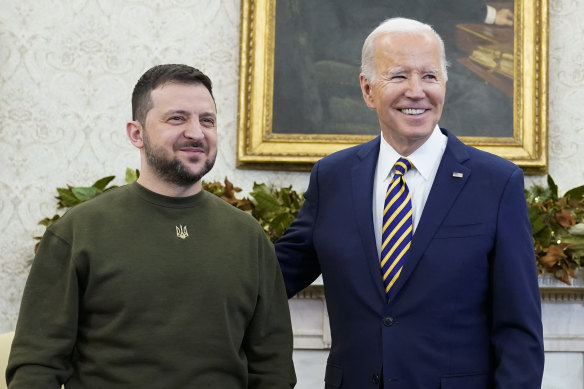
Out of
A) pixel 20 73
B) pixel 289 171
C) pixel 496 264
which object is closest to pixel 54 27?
pixel 20 73

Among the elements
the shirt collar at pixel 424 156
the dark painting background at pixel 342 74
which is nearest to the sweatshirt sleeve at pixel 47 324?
the shirt collar at pixel 424 156

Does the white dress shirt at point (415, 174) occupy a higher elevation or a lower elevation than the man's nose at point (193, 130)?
lower

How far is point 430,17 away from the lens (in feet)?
11.8

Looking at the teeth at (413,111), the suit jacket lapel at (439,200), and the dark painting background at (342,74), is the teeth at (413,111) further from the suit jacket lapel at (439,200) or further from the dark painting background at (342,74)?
the dark painting background at (342,74)

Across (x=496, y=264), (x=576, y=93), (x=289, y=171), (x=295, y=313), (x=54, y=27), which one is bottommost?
(x=295, y=313)

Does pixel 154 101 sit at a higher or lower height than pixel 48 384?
higher

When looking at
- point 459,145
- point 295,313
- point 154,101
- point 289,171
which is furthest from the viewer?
point 289,171

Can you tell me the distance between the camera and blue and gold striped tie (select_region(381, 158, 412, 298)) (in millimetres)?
1900

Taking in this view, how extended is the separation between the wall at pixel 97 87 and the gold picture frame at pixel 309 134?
10cm

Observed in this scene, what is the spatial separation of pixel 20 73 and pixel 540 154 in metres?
2.72

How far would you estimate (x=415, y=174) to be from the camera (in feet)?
6.59

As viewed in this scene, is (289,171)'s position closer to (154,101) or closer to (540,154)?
(540,154)

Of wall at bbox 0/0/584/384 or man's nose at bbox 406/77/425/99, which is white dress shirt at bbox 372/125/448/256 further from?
wall at bbox 0/0/584/384

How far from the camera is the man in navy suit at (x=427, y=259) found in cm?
183
